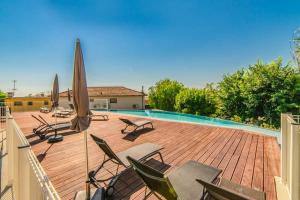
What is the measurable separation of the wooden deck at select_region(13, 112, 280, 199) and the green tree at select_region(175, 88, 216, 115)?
15.1 meters

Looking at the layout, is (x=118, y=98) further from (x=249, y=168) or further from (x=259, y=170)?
(x=259, y=170)

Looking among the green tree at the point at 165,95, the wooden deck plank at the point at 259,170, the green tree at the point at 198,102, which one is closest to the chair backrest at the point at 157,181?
the wooden deck plank at the point at 259,170

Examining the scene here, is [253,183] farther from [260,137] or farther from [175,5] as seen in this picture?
[175,5]

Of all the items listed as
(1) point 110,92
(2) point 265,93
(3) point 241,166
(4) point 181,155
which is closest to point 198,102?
(2) point 265,93

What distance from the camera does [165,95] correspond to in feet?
96.3

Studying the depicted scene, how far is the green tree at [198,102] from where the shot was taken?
21156 mm

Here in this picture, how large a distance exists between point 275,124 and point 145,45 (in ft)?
47.0

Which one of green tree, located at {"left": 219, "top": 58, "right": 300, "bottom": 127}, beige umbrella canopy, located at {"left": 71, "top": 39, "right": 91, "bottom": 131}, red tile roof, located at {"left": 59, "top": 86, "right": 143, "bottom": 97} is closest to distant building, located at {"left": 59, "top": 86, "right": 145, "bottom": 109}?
red tile roof, located at {"left": 59, "top": 86, "right": 143, "bottom": 97}

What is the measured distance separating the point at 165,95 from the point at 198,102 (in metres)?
8.81

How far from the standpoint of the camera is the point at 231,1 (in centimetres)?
995

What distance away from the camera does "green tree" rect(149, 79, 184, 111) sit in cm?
2909

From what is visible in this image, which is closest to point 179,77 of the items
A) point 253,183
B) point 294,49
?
point 294,49

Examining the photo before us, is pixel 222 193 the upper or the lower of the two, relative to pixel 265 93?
lower

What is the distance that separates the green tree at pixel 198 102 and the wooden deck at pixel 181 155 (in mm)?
15091
